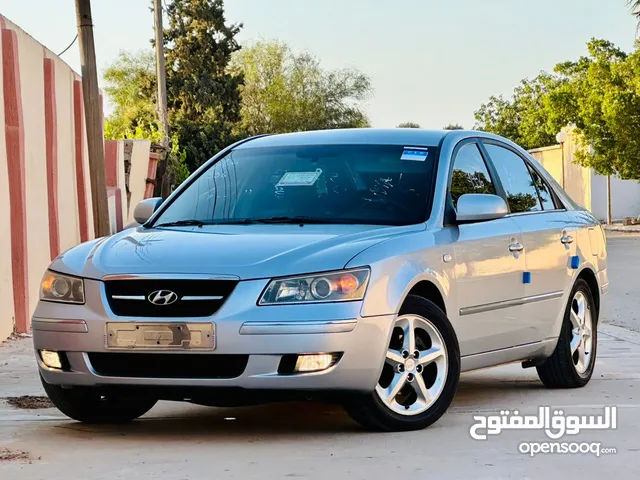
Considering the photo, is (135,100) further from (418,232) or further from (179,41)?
Result: (418,232)

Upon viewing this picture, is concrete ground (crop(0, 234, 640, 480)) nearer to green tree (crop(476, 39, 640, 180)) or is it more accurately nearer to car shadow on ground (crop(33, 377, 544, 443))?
car shadow on ground (crop(33, 377, 544, 443))

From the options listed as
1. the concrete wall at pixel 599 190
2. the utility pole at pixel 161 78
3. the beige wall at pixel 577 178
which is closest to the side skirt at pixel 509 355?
the utility pole at pixel 161 78

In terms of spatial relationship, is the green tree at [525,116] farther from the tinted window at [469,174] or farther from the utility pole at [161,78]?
the tinted window at [469,174]

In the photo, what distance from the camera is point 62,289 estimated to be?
21.6 feet

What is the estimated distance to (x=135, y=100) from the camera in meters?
80.4

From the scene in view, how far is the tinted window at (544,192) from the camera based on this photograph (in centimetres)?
880

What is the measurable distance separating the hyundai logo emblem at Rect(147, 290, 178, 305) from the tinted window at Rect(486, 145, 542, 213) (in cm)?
276

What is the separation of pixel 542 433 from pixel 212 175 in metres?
2.58

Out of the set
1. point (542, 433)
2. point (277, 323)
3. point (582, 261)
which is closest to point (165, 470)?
point (277, 323)

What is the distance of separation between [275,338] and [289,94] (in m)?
70.7

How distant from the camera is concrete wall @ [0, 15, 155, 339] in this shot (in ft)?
42.8

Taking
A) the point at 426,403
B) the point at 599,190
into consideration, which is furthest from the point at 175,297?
the point at 599,190

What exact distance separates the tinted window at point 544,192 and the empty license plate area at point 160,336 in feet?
10.9

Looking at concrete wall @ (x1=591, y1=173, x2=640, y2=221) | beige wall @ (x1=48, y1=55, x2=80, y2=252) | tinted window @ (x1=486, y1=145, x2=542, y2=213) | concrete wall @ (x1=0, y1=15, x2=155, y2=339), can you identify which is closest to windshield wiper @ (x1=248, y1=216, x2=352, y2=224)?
tinted window @ (x1=486, y1=145, x2=542, y2=213)
